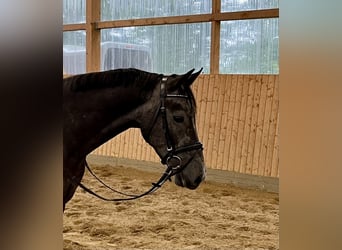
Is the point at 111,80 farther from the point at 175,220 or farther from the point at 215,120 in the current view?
the point at 215,120

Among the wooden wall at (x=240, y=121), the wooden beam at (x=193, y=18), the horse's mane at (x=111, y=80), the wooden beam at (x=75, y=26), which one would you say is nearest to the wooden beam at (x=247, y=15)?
the wooden beam at (x=193, y=18)

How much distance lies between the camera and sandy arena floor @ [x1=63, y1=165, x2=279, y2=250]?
11.5 feet

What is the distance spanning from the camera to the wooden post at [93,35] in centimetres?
773

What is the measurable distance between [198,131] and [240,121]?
62 centimetres

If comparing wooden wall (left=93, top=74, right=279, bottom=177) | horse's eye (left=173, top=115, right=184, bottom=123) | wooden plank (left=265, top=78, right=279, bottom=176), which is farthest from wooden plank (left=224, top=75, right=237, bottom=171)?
horse's eye (left=173, top=115, right=184, bottom=123)

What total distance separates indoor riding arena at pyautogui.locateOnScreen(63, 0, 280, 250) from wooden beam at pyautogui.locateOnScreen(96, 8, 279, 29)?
0.01 metres

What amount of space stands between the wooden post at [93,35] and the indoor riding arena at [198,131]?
0.06 ft

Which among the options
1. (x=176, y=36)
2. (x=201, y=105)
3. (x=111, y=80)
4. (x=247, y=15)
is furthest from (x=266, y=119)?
(x=111, y=80)

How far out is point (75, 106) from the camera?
8.36 ft

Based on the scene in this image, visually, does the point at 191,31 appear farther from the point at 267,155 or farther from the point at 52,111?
the point at 52,111

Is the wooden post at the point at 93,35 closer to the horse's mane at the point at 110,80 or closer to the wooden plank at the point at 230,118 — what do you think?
the wooden plank at the point at 230,118

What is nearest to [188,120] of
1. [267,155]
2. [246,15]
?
[267,155]

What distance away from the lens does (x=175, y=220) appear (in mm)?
4121

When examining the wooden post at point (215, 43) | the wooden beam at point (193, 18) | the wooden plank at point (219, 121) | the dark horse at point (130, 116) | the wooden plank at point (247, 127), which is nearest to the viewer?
the dark horse at point (130, 116)
